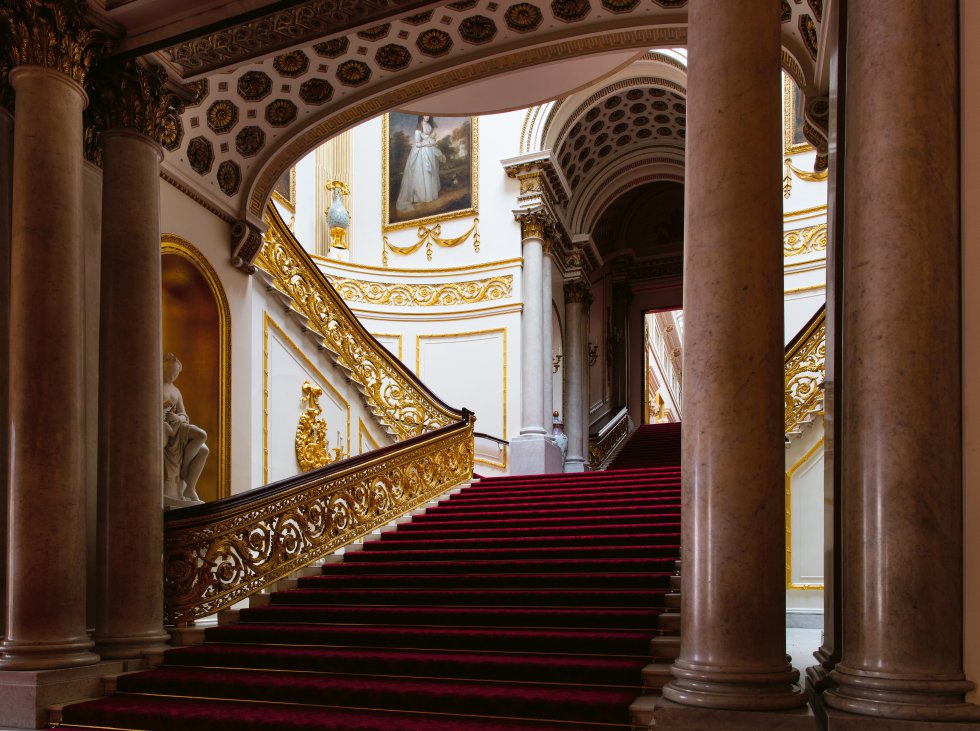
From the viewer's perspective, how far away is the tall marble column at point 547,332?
44.4 feet

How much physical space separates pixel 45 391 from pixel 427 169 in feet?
34.5

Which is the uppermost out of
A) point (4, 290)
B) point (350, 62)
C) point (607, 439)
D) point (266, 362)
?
point (350, 62)

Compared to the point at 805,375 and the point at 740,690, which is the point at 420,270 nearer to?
the point at 805,375

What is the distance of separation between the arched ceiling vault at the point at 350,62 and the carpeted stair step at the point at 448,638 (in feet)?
11.8

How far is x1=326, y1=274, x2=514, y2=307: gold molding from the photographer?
13859 millimetres

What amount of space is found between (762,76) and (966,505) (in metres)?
1.90

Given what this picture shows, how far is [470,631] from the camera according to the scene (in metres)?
5.29

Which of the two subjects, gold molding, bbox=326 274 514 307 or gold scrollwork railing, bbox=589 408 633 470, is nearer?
gold molding, bbox=326 274 514 307

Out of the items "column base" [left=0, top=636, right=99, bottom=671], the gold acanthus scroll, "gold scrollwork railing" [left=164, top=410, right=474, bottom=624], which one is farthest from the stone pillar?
"column base" [left=0, top=636, right=99, bottom=671]

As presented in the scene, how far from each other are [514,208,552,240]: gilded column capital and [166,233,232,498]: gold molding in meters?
6.75

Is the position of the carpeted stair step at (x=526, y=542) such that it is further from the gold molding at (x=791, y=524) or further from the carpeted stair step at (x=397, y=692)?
the carpeted stair step at (x=397, y=692)

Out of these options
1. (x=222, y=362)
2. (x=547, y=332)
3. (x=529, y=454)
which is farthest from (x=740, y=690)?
(x=547, y=332)

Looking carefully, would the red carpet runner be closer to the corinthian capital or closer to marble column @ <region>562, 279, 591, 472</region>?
the corinthian capital

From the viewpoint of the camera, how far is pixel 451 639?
5242 mm
